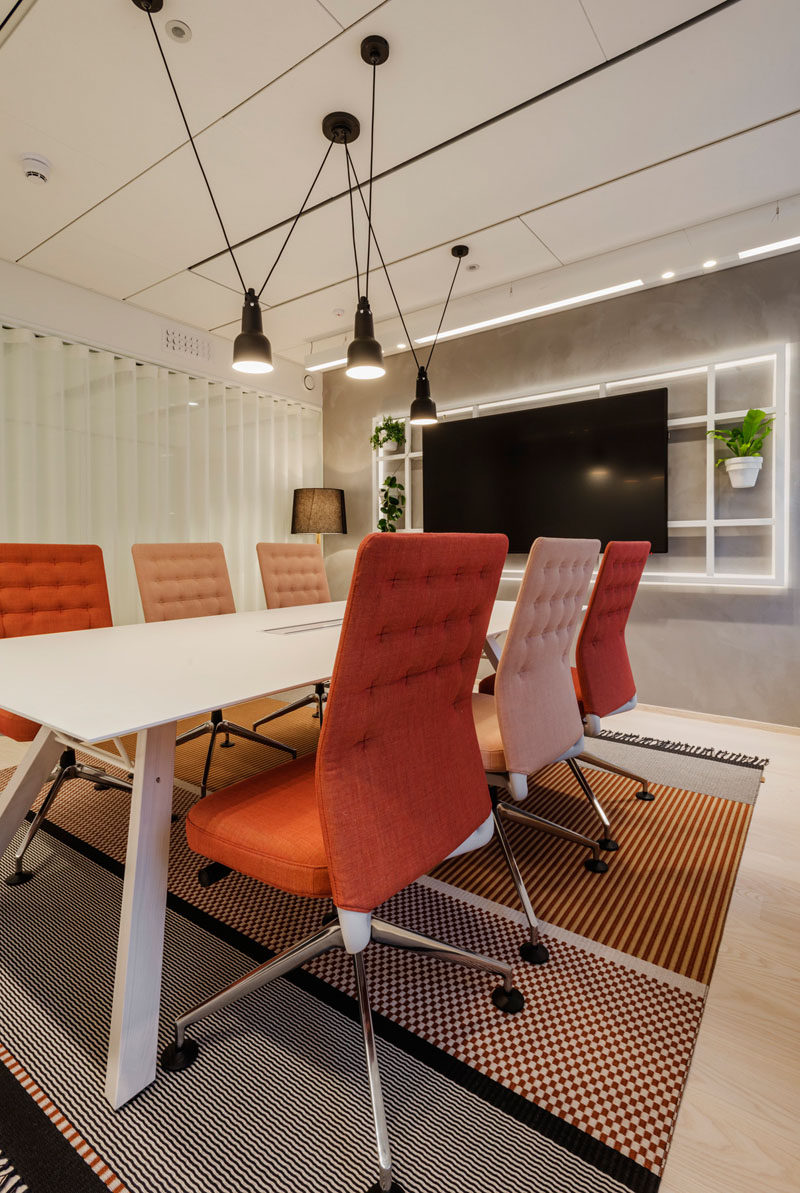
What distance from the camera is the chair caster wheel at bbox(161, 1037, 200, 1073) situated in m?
1.21

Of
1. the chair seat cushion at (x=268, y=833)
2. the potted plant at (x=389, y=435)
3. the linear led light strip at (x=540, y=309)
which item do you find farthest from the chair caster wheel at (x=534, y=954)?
the potted plant at (x=389, y=435)

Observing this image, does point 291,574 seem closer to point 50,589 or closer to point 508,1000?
point 50,589

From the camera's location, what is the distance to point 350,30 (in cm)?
199

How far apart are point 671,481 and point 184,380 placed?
367 centimetres

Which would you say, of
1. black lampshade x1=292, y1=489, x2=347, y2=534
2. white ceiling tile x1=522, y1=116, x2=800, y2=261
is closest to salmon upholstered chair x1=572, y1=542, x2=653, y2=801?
white ceiling tile x1=522, y1=116, x2=800, y2=261

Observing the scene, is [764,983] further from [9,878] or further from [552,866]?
[9,878]

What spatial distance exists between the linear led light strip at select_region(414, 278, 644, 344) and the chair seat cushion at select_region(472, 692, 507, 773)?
2739 mm

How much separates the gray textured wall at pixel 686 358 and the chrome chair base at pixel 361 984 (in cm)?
282

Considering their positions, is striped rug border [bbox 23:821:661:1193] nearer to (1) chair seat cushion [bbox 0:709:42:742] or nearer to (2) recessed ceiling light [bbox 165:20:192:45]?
(1) chair seat cushion [bbox 0:709:42:742]

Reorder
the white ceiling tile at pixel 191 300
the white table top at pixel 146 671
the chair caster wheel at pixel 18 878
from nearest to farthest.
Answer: the white table top at pixel 146 671
the chair caster wheel at pixel 18 878
the white ceiling tile at pixel 191 300

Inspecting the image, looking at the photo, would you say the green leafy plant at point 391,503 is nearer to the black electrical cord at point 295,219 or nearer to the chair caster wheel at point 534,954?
the black electrical cord at point 295,219

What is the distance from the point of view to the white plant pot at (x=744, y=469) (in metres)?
3.37

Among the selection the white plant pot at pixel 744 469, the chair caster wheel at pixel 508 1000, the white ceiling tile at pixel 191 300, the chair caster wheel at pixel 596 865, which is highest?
the white ceiling tile at pixel 191 300

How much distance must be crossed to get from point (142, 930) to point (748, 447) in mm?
3662
